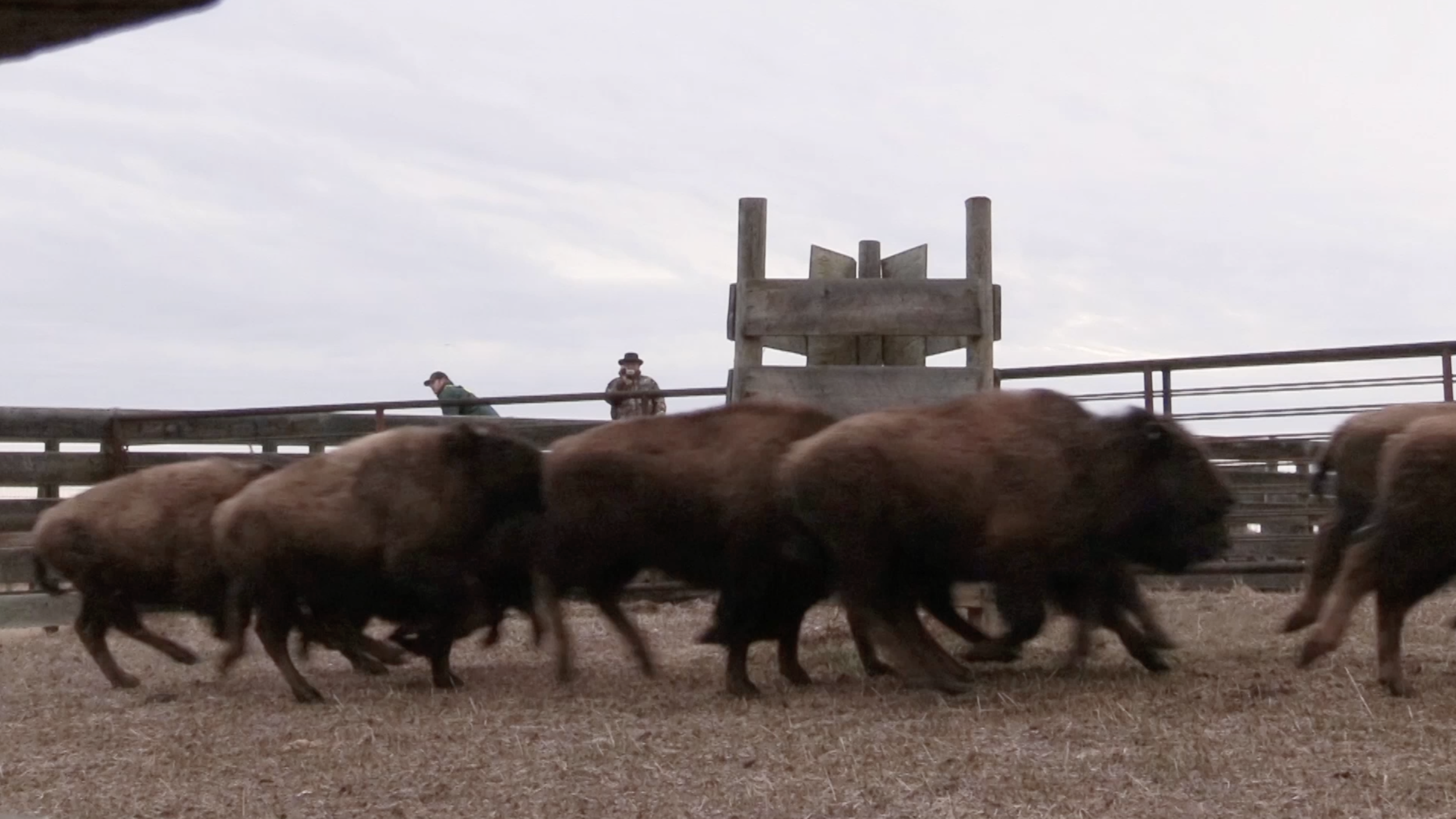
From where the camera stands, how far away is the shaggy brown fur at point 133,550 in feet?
32.2

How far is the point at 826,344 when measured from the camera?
11.0 meters

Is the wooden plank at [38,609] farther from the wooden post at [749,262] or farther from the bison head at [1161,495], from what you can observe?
the bison head at [1161,495]

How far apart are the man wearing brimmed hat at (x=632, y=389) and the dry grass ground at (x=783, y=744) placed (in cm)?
441

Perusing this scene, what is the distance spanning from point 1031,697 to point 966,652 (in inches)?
40.4

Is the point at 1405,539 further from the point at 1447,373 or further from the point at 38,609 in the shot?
the point at 38,609

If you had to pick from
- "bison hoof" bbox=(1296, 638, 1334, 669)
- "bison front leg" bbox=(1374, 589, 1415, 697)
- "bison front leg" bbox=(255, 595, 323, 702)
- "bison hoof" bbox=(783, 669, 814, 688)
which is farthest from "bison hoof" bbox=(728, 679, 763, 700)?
"bison front leg" bbox=(1374, 589, 1415, 697)

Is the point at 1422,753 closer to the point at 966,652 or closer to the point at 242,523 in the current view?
the point at 966,652

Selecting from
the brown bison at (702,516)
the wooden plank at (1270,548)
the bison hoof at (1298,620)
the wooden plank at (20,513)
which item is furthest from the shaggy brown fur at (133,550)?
the wooden plank at (1270,548)

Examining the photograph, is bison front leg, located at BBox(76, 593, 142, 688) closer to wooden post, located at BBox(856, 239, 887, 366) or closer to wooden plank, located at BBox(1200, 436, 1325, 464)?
wooden post, located at BBox(856, 239, 887, 366)

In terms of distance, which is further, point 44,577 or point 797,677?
point 44,577

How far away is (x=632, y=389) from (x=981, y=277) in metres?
4.37

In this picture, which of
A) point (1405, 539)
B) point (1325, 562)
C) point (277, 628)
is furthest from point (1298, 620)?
point (277, 628)

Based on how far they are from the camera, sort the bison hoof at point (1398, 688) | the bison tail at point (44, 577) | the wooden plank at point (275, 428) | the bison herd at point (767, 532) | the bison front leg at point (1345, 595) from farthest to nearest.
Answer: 1. the wooden plank at point (275, 428)
2. the bison tail at point (44, 577)
3. the bison herd at point (767, 532)
4. the bison front leg at point (1345, 595)
5. the bison hoof at point (1398, 688)

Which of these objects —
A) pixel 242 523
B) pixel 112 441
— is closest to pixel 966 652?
pixel 242 523
